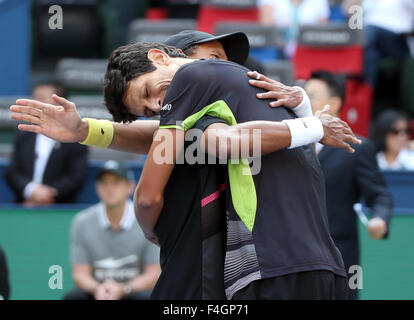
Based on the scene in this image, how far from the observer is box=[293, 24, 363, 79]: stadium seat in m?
8.14

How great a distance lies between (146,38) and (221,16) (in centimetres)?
101

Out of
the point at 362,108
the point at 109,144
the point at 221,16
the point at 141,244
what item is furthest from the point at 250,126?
the point at 221,16

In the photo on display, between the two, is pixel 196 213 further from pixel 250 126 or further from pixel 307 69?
pixel 307 69

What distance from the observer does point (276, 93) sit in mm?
2744

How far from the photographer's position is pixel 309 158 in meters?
2.77

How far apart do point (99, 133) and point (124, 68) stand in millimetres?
421

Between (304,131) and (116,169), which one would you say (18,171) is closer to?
(116,169)

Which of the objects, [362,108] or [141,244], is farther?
[362,108]

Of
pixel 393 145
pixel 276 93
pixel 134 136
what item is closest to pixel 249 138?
pixel 276 93

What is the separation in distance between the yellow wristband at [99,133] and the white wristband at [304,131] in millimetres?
802

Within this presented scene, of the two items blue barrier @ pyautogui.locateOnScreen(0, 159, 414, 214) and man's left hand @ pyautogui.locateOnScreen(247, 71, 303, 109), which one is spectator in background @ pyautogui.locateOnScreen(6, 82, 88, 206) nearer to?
blue barrier @ pyautogui.locateOnScreen(0, 159, 414, 214)

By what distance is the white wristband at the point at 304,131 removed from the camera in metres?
2.61

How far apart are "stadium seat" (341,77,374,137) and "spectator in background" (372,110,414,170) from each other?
757 millimetres

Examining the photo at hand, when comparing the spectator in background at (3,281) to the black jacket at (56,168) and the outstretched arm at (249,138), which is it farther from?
the outstretched arm at (249,138)
